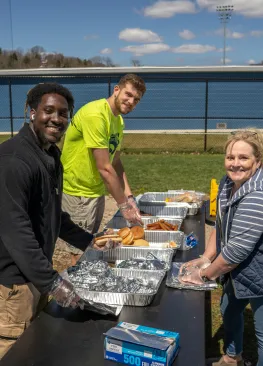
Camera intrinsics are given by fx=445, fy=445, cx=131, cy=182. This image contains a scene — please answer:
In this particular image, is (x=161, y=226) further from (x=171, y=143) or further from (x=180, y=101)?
(x=180, y=101)

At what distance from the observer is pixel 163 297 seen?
7.29ft

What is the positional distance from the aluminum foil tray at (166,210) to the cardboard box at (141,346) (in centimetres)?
205

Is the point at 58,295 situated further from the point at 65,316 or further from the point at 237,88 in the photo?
the point at 237,88

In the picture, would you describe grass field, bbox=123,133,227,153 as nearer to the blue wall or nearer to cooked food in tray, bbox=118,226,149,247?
the blue wall

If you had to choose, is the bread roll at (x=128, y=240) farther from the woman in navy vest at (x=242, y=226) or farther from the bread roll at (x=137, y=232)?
the woman in navy vest at (x=242, y=226)

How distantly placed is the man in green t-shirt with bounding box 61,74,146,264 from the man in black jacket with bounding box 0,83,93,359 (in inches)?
39.2

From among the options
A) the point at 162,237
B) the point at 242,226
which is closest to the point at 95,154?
the point at 162,237

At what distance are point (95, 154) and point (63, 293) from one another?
1485mm

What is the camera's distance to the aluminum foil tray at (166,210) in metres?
3.79

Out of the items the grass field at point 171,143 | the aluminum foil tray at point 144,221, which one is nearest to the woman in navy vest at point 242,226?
the aluminum foil tray at point 144,221

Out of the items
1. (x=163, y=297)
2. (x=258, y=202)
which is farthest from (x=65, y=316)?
(x=258, y=202)

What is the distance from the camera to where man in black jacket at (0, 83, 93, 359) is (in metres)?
1.83

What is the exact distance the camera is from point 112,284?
A: 7.23 feet

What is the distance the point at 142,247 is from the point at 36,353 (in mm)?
1143
